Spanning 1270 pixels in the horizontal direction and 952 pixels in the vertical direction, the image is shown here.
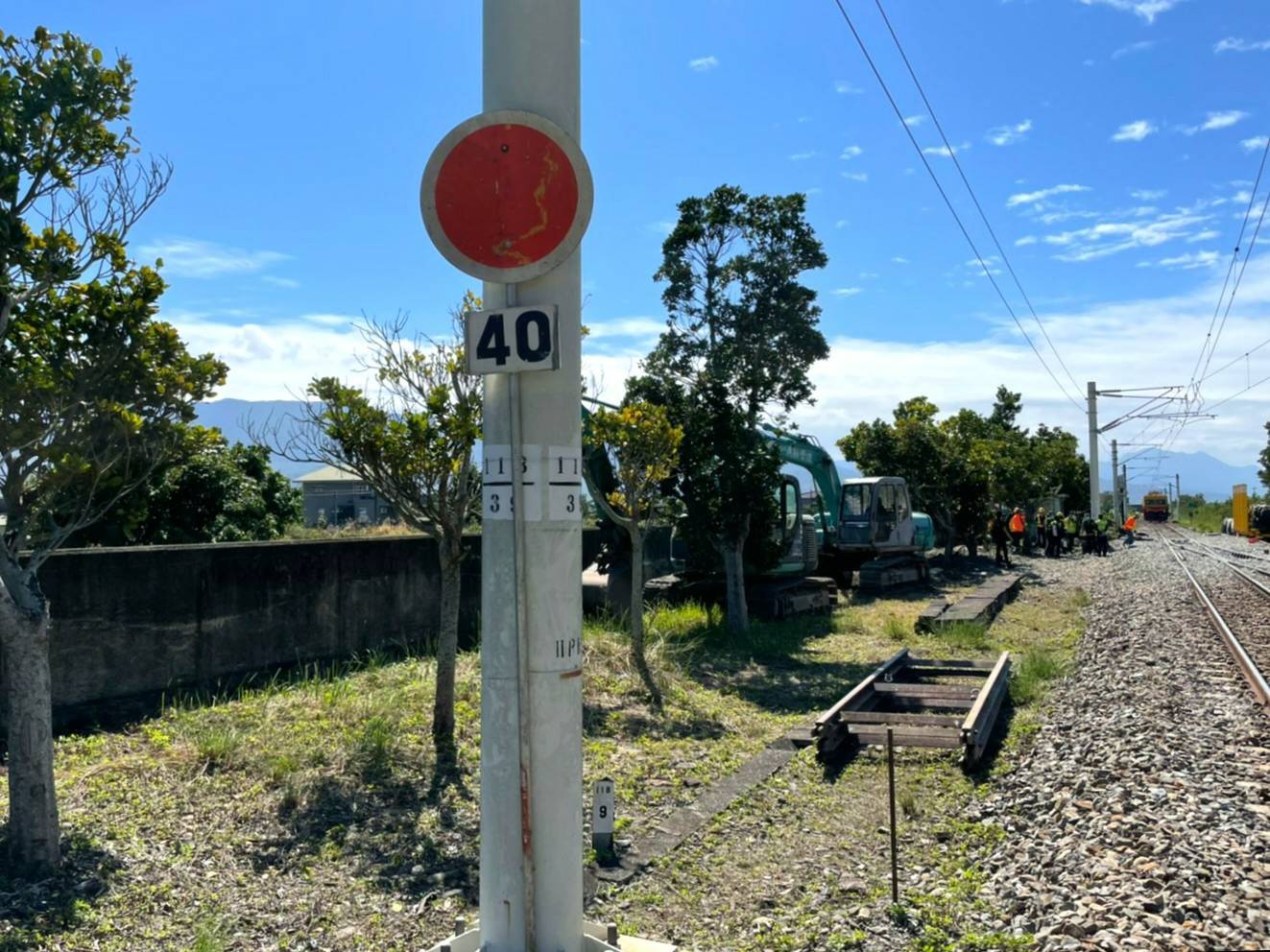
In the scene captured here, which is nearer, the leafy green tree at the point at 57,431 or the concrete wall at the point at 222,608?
the leafy green tree at the point at 57,431

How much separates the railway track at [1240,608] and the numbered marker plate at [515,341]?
9.10 metres

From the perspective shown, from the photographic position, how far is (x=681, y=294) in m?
17.2

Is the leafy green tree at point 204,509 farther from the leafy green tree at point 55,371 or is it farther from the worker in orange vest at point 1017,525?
the worker in orange vest at point 1017,525

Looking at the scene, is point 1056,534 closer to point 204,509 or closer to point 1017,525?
point 1017,525

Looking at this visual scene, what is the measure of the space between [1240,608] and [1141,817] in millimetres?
14702

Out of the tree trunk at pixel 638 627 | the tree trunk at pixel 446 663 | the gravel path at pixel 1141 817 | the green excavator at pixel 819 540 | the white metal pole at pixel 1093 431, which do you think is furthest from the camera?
the white metal pole at pixel 1093 431

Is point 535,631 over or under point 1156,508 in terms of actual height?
under

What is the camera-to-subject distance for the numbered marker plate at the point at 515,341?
145 inches

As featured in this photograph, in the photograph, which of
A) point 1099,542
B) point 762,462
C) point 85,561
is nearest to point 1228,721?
point 762,462

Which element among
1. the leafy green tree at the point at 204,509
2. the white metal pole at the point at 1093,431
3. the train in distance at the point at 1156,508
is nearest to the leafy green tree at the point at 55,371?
the leafy green tree at the point at 204,509

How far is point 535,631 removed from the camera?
147 inches

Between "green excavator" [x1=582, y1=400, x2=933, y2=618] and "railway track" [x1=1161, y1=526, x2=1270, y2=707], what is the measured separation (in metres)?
6.60

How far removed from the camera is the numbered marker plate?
12.1 ft

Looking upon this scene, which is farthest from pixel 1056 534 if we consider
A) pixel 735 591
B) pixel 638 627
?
pixel 638 627
